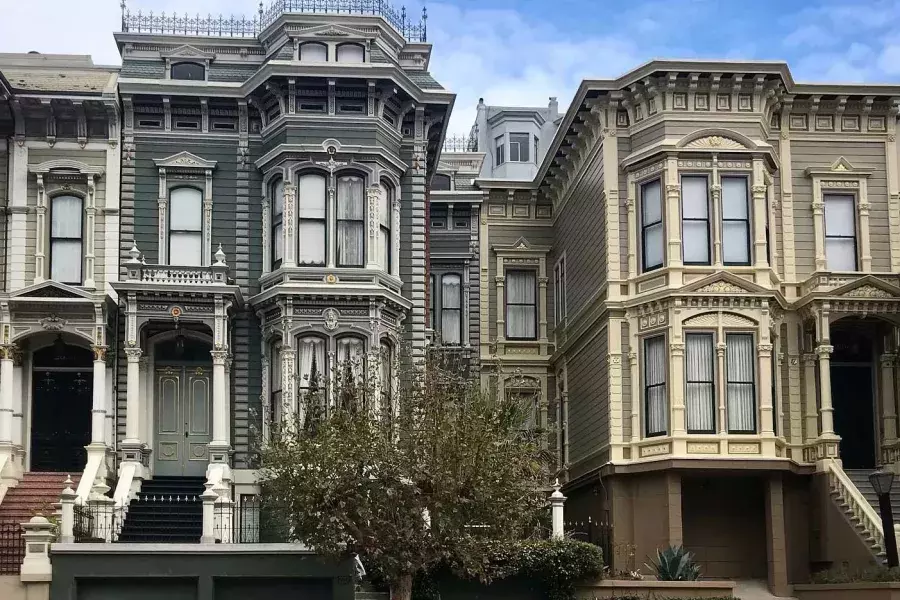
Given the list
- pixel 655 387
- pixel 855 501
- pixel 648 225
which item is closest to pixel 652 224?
pixel 648 225

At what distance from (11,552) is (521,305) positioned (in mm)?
20215

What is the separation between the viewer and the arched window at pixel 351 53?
116 ft

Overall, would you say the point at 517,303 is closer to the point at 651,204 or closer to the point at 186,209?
the point at 651,204

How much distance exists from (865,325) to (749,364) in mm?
→ 4757

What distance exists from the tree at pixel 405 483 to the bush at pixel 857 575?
8.07 metres

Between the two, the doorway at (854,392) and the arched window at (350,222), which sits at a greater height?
the arched window at (350,222)

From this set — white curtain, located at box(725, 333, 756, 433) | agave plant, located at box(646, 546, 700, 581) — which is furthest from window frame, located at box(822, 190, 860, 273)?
agave plant, located at box(646, 546, 700, 581)

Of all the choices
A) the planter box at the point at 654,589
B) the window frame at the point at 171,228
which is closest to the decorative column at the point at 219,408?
the window frame at the point at 171,228

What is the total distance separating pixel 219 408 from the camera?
32.6 m

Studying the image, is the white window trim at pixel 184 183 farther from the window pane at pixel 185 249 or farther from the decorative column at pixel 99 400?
the decorative column at pixel 99 400

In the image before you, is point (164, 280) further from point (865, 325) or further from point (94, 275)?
point (865, 325)

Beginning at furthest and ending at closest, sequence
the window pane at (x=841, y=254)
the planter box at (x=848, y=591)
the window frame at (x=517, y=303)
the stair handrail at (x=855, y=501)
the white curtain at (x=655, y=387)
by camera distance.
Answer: the window frame at (x=517, y=303), the window pane at (x=841, y=254), the white curtain at (x=655, y=387), the stair handrail at (x=855, y=501), the planter box at (x=848, y=591)

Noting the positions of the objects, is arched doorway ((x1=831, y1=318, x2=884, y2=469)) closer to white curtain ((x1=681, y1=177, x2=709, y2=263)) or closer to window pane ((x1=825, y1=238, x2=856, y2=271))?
window pane ((x1=825, y1=238, x2=856, y2=271))

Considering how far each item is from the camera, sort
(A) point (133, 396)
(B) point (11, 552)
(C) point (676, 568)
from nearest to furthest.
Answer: (B) point (11, 552)
(C) point (676, 568)
(A) point (133, 396)
